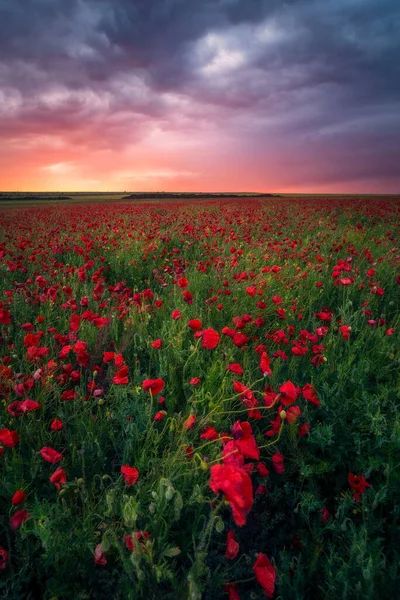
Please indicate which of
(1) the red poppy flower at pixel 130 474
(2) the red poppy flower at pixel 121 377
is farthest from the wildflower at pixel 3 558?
(2) the red poppy flower at pixel 121 377

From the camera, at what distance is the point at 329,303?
4.08 metres

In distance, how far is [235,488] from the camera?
3.50ft

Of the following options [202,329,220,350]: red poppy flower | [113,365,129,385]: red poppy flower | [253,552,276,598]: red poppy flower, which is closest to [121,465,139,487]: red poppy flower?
[113,365,129,385]: red poppy flower

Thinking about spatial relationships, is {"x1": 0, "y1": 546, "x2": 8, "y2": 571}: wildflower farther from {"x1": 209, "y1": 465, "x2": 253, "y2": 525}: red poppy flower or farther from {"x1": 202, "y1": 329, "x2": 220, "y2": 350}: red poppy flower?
{"x1": 202, "y1": 329, "x2": 220, "y2": 350}: red poppy flower

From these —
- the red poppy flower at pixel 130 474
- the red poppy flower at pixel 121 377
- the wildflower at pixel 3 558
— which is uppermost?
the red poppy flower at pixel 121 377

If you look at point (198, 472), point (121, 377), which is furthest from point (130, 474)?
point (121, 377)

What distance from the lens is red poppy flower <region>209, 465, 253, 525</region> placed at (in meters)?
1.05

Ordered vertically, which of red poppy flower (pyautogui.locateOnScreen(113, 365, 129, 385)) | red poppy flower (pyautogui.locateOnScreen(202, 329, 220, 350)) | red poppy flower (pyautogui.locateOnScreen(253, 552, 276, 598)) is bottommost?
red poppy flower (pyautogui.locateOnScreen(253, 552, 276, 598))

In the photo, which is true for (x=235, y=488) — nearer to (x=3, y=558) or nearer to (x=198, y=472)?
(x=198, y=472)

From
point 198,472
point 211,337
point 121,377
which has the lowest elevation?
point 198,472

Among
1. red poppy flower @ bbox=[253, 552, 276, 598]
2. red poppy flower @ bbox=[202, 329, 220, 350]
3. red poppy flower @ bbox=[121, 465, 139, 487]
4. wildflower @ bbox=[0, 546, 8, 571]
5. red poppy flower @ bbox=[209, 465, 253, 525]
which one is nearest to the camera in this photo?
red poppy flower @ bbox=[209, 465, 253, 525]

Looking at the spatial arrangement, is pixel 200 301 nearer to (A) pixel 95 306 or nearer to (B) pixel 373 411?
(A) pixel 95 306

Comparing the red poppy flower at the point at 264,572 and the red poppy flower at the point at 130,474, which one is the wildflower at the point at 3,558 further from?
the red poppy flower at the point at 264,572

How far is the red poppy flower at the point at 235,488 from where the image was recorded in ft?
3.45
